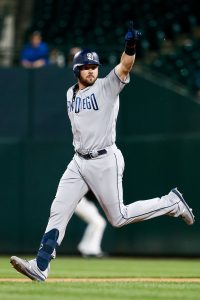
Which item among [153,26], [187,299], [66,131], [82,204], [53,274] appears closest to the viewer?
[187,299]

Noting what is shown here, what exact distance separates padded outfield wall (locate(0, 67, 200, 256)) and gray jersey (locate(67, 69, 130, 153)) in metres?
5.18

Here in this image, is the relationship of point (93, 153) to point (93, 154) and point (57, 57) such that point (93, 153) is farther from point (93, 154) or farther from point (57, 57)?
point (57, 57)

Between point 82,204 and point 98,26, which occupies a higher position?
point 98,26

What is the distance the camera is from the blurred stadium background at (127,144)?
1377 centimetres

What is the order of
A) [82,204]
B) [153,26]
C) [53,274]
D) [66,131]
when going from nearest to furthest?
[53,274], [82,204], [66,131], [153,26]

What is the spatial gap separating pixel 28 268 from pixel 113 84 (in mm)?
1719

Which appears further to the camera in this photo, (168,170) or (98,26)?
(98,26)

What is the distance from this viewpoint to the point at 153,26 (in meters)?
16.2

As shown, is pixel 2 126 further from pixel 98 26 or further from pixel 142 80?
pixel 98 26

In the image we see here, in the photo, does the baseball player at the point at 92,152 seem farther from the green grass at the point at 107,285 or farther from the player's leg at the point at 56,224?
the green grass at the point at 107,285

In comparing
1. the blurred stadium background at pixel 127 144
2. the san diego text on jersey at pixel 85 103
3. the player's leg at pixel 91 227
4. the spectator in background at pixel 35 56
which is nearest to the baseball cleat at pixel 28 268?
the san diego text on jersey at pixel 85 103

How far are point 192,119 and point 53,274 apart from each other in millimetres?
4622

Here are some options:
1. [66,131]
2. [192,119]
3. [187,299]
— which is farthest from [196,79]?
[187,299]

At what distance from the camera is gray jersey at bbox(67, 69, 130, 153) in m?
8.44
